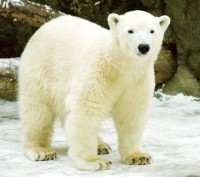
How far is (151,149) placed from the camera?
5.11 metres

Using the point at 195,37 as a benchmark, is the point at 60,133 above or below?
below

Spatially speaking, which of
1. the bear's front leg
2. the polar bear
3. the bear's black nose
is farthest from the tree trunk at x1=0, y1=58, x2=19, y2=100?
the bear's black nose

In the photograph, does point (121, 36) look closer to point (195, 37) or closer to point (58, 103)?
point (58, 103)

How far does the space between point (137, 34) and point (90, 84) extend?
54 centimetres

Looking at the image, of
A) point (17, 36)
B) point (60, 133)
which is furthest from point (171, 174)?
point (17, 36)

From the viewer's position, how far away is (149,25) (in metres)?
4.07

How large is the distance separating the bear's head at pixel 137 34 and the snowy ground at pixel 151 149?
3.03ft

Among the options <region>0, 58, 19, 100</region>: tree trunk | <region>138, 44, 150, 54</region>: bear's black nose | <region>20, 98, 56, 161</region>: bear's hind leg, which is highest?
<region>138, 44, 150, 54</region>: bear's black nose

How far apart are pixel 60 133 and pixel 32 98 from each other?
4.44 ft

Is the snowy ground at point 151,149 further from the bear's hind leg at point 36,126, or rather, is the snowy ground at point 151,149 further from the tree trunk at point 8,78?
the tree trunk at point 8,78

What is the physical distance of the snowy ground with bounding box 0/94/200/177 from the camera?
420 centimetres

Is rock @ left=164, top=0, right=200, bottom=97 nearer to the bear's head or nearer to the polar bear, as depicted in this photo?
the polar bear

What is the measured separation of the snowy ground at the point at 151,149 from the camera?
420 cm

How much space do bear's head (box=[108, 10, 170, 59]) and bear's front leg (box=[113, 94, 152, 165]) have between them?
47cm
